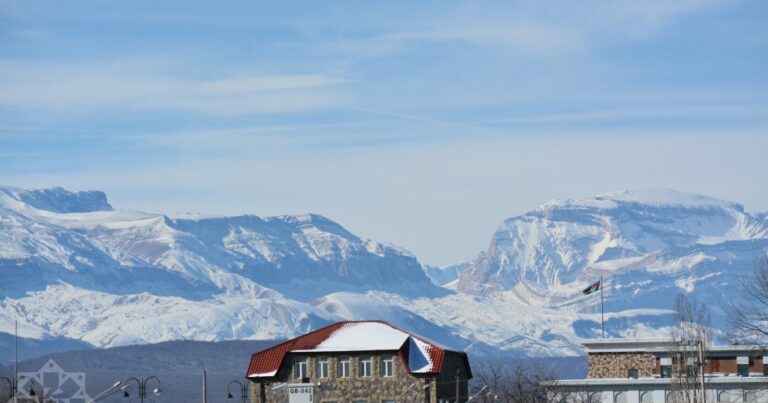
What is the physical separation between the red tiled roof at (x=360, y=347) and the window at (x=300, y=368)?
42.4 inches

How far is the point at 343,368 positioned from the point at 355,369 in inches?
47.5

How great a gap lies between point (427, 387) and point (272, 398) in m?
14.9

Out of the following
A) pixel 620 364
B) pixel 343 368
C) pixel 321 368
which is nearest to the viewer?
pixel 343 368

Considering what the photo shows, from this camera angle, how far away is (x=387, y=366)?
15975 cm

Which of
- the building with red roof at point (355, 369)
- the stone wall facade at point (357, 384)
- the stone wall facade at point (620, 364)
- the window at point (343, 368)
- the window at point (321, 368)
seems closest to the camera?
the stone wall facade at point (357, 384)

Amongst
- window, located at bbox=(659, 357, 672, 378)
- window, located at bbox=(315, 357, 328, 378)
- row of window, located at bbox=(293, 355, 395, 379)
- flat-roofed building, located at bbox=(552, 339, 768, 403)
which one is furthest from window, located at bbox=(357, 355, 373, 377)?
window, located at bbox=(659, 357, 672, 378)

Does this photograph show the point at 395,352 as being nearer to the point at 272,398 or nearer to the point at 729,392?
the point at 272,398

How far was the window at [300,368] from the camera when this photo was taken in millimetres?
161000

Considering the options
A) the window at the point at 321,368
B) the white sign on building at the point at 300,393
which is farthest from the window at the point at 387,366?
the white sign on building at the point at 300,393

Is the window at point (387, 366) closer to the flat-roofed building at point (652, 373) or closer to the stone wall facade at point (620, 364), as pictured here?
the flat-roofed building at point (652, 373)

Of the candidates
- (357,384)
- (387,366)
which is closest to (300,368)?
(357,384)

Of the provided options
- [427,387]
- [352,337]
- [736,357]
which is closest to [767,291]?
[427,387]

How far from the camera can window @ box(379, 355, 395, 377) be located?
159375 mm

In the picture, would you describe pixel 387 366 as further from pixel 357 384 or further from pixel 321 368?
pixel 321 368
